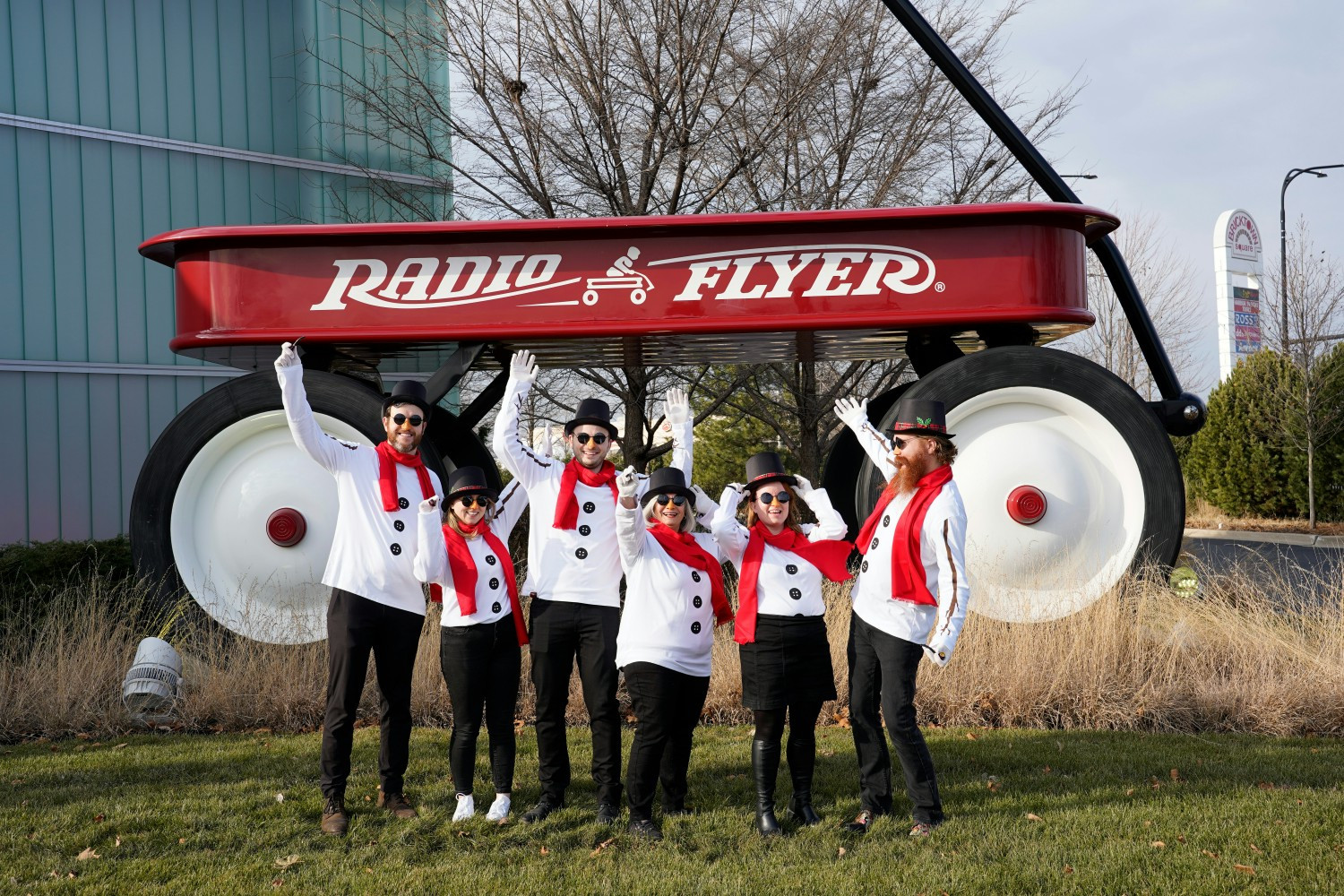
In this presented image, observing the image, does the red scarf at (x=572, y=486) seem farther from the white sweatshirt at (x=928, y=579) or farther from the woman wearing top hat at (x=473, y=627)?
the white sweatshirt at (x=928, y=579)

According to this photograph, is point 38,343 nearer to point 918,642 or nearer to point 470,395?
point 470,395

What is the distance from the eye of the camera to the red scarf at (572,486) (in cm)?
406

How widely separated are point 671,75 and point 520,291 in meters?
3.64

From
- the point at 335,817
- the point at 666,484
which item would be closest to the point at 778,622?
the point at 666,484

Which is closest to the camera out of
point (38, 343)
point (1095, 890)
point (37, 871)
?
point (1095, 890)

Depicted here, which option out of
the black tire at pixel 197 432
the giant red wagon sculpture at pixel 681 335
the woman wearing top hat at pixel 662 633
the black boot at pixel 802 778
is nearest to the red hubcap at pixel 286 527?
the giant red wagon sculpture at pixel 681 335

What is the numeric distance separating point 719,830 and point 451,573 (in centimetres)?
131

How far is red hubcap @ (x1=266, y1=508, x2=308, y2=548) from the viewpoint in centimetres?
573

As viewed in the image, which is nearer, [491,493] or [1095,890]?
[1095,890]

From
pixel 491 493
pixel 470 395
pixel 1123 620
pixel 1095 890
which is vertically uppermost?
pixel 470 395

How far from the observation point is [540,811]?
3.96 meters

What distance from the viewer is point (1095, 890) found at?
3248 mm

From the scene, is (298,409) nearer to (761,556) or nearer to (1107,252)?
(761,556)

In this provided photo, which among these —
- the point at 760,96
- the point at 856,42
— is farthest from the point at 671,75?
the point at 856,42
